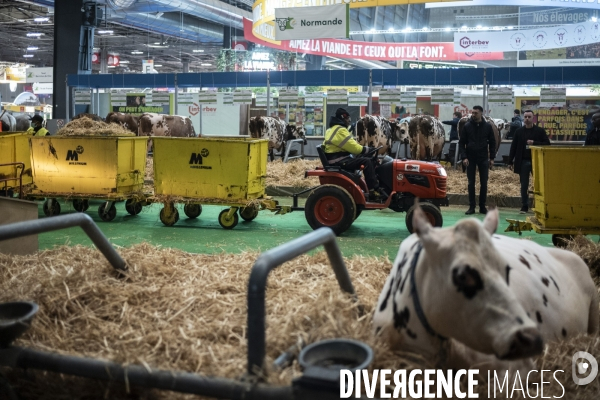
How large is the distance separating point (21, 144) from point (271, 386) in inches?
393

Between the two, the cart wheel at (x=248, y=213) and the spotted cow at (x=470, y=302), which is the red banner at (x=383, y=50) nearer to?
the cart wheel at (x=248, y=213)

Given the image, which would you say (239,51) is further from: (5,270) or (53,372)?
(53,372)

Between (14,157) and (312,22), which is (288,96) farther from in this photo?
(14,157)

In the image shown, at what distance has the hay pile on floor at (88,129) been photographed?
10.9 metres

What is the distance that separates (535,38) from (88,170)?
50.0 feet

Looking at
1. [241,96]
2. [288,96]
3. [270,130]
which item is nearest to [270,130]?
[270,130]

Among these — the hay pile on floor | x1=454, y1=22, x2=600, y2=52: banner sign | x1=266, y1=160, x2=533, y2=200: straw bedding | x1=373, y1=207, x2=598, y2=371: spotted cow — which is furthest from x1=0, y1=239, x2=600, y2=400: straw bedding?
x1=454, y1=22, x2=600, y2=52: banner sign

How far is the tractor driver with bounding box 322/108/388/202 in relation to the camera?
8.77 metres

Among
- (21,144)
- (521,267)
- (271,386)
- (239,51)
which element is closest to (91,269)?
(271,386)

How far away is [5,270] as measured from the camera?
452 centimetres

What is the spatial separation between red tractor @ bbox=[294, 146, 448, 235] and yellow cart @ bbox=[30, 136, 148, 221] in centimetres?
301

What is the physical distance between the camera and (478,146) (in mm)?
10930

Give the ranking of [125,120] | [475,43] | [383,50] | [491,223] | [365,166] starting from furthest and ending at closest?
[383,50], [475,43], [125,120], [365,166], [491,223]

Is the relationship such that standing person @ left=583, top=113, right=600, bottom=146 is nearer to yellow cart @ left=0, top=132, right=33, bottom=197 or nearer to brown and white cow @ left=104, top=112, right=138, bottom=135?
yellow cart @ left=0, top=132, right=33, bottom=197
